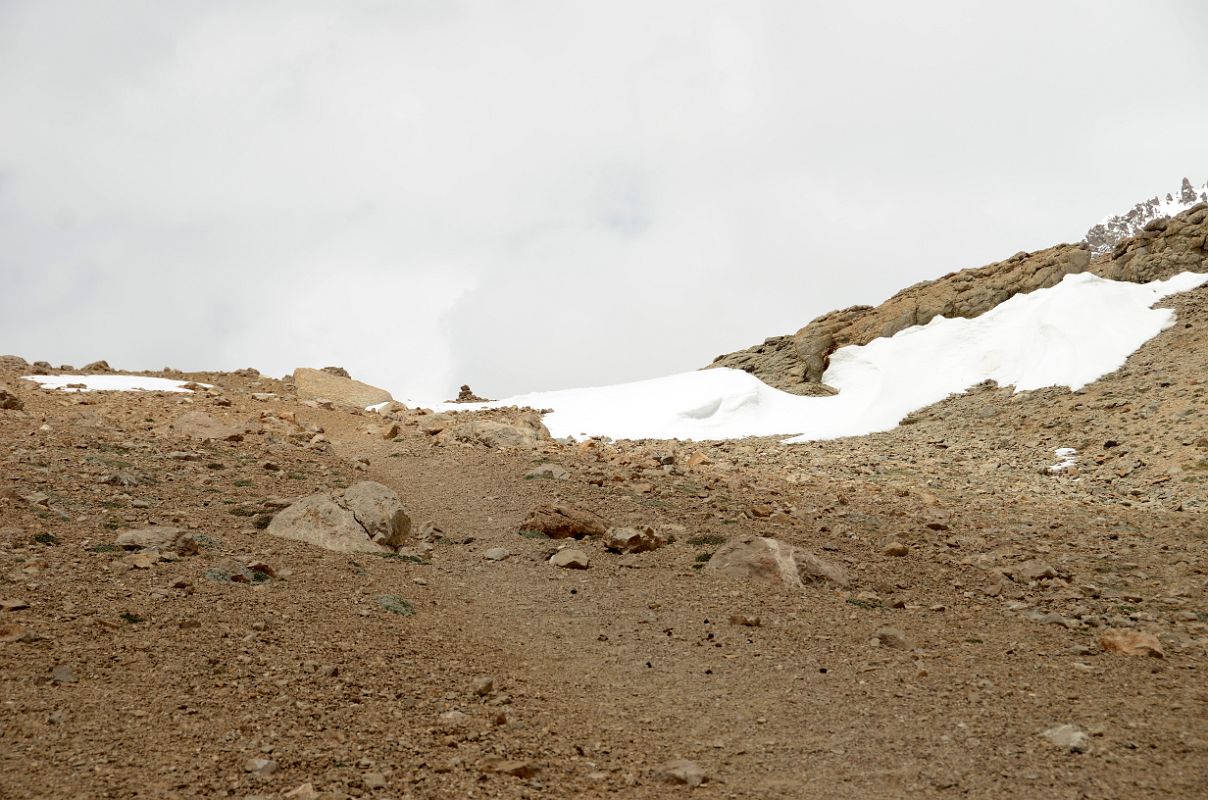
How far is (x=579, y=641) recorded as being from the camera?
844 centimetres

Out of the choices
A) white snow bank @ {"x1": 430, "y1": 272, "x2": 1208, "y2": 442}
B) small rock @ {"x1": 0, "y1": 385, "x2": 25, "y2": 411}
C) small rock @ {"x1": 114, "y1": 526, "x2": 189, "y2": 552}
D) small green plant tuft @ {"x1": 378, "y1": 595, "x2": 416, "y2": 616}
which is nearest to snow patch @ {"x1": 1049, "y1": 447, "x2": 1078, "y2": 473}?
white snow bank @ {"x1": 430, "y1": 272, "x2": 1208, "y2": 442}

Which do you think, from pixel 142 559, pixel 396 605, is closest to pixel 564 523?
pixel 396 605

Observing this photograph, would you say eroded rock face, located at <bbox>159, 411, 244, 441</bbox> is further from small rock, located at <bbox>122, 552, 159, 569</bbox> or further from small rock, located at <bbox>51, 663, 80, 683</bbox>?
small rock, located at <bbox>51, 663, 80, 683</bbox>

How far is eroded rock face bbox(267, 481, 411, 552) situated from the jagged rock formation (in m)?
22.2

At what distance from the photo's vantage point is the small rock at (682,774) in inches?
228

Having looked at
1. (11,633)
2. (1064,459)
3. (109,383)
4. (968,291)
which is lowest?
(1064,459)

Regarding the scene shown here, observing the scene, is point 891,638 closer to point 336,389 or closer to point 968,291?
point 336,389

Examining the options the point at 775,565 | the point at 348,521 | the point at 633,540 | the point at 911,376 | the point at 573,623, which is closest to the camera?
the point at 573,623

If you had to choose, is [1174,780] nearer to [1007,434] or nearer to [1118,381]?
[1007,434]

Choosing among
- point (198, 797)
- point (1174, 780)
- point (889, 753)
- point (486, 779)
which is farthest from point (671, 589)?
point (198, 797)

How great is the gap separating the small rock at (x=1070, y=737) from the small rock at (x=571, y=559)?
5548 mm

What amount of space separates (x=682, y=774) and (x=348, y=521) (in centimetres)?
623

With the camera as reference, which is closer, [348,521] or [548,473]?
[348,521]

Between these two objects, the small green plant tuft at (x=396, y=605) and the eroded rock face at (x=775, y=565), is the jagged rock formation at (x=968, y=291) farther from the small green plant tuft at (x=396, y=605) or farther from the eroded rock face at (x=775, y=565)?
the small green plant tuft at (x=396, y=605)
